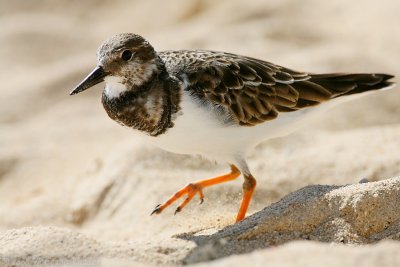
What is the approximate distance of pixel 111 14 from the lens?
8383mm

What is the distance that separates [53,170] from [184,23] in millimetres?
2771

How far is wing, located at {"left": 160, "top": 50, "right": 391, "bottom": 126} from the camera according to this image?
3.80 m

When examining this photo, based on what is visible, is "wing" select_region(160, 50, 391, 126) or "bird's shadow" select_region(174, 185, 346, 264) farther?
"wing" select_region(160, 50, 391, 126)

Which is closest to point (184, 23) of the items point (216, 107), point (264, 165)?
point (264, 165)

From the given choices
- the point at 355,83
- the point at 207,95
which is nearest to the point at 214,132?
the point at 207,95

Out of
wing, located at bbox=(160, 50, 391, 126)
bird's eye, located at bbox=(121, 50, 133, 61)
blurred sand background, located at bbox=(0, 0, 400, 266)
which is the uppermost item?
bird's eye, located at bbox=(121, 50, 133, 61)

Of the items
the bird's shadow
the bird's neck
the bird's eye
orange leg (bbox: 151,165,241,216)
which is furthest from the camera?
orange leg (bbox: 151,165,241,216)

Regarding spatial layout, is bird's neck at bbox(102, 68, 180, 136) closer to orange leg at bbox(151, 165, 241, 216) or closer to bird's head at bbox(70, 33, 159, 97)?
bird's head at bbox(70, 33, 159, 97)

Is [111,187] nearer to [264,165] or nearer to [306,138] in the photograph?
[264,165]

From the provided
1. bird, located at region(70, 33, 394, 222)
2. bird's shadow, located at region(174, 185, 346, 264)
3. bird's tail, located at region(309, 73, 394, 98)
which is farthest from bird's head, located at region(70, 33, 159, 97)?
bird's tail, located at region(309, 73, 394, 98)

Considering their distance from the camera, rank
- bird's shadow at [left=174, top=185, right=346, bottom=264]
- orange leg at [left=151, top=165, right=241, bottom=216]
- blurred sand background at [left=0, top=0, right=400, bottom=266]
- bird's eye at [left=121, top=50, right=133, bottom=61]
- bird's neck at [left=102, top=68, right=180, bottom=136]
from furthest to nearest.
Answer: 1. orange leg at [left=151, top=165, right=241, bottom=216]
2. bird's eye at [left=121, top=50, right=133, bottom=61]
3. bird's neck at [left=102, top=68, right=180, bottom=136]
4. blurred sand background at [left=0, top=0, right=400, bottom=266]
5. bird's shadow at [left=174, top=185, right=346, bottom=264]

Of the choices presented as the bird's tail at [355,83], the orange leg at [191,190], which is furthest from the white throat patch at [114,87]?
the bird's tail at [355,83]

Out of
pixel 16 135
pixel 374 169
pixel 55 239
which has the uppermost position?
pixel 55 239

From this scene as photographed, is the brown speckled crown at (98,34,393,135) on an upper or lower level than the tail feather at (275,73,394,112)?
upper
